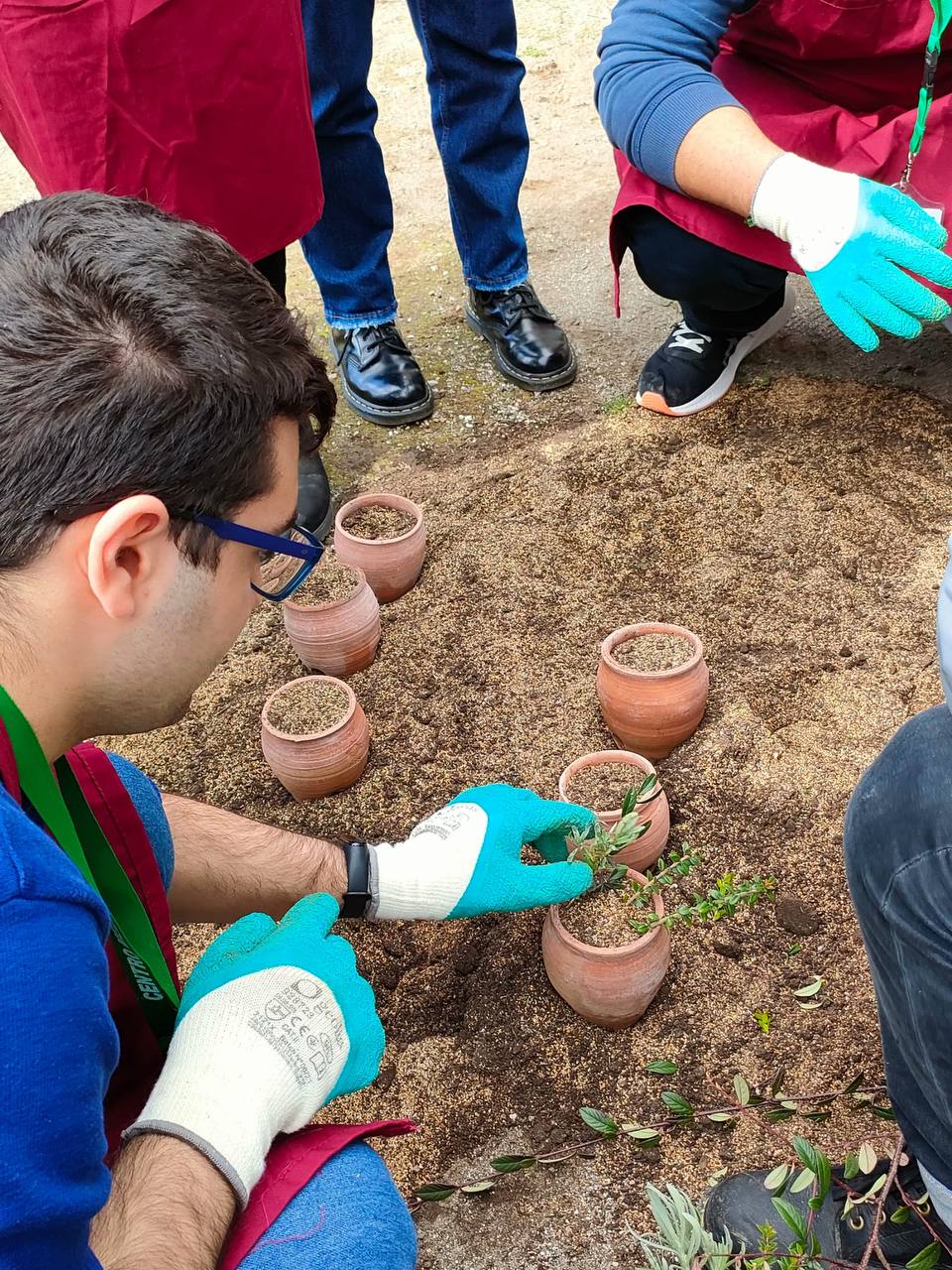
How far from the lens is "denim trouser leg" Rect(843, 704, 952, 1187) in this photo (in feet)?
3.66

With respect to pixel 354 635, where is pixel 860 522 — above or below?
below

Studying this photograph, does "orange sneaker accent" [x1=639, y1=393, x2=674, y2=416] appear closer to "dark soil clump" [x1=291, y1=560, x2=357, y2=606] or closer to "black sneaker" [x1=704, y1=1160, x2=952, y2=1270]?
"dark soil clump" [x1=291, y1=560, x2=357, y2=606]

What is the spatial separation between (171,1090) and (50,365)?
84 cm

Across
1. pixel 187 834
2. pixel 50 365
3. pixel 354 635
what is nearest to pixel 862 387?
pixel 354 635

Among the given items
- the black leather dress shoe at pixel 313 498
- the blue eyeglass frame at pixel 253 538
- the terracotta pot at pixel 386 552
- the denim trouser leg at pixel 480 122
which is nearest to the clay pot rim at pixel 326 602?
the terracotta pot at pixel 386 552

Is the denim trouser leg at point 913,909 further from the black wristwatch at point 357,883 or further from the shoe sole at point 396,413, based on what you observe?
the shoe sole at point 396,413

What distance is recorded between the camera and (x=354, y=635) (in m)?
2.39

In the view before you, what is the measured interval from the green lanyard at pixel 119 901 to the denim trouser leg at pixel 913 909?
0.86 metres

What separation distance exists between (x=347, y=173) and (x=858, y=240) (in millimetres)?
1444

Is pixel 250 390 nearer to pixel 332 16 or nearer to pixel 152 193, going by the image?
pixel 152 193

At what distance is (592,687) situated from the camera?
2.34 metres

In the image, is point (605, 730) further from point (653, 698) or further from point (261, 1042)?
point (261, 1042)

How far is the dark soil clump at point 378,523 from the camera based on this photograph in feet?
8.57

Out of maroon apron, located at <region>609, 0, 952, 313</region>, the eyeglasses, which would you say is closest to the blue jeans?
maroon apron, located at <region>609, 0, 952, 313</region>
